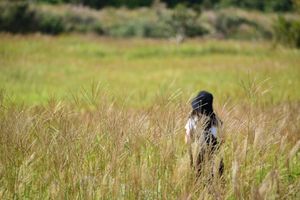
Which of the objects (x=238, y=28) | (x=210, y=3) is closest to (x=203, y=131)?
(x=238, y=28)

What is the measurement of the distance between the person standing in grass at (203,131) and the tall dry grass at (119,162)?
0.08m

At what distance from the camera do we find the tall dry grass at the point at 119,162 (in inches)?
137

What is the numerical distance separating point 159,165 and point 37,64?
12804 mm

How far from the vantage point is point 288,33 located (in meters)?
23.6

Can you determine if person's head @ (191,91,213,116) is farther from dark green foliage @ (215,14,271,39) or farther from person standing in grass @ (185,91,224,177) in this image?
dark green foliage @ (215,14,271,39)

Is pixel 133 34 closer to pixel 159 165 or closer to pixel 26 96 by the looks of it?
pixel 26 96

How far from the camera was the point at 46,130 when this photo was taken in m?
4.28

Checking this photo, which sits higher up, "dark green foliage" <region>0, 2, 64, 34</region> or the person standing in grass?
the person standing in grass

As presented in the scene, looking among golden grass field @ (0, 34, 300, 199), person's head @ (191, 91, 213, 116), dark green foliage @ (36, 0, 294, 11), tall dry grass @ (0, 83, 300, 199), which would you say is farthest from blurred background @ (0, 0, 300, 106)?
dark green foliage @ (36, 0, 294, 11)

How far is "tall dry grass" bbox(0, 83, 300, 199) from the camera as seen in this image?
3.49 m

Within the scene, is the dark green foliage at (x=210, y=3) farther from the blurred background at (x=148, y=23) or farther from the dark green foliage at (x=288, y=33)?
the dark green foliage at (x=288, y=33)

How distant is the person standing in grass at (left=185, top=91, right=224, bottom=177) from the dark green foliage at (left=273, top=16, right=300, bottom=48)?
20.2m

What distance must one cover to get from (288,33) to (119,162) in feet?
69.4

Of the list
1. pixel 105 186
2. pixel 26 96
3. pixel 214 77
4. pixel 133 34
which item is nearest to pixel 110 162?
pixel 105 186
